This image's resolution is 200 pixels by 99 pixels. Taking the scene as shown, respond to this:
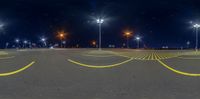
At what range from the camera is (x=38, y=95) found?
728cm

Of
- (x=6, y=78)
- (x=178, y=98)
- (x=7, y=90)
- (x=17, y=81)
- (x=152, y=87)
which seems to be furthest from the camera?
(x=6, y=78)

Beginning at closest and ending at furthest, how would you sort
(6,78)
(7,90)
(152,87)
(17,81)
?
(7,90), (152,87), (17,81), (6,78)

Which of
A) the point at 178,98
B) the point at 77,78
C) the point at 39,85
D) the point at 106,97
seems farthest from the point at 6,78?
the point at 178,98

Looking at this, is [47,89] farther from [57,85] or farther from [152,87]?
[152,87]

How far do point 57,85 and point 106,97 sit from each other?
227 centimetres

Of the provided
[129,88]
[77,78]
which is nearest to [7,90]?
[77,78]

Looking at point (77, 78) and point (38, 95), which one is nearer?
point (38, 95)

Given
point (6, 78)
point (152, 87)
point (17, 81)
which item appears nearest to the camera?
point (152, 87)

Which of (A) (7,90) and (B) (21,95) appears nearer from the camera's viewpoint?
(B) (21,95)

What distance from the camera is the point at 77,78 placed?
33.1 ft

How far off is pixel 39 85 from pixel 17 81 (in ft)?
3.69

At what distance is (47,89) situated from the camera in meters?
8.08

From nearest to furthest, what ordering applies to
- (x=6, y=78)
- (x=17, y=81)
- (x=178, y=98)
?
(x=178, y=98) < (x=17, y=81) < (x=6, y=78)

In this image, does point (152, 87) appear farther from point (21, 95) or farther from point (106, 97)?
point (21, 95)
